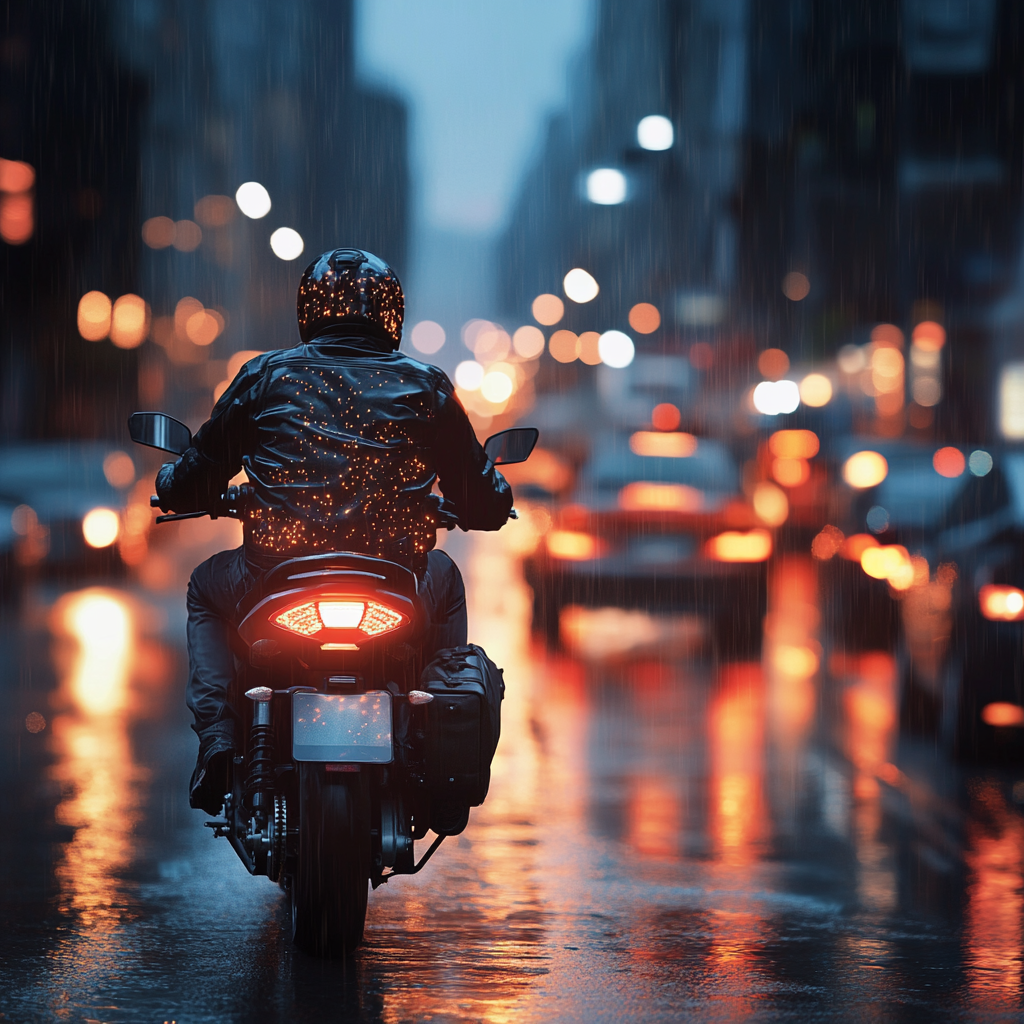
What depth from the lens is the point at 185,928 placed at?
18.2 feet

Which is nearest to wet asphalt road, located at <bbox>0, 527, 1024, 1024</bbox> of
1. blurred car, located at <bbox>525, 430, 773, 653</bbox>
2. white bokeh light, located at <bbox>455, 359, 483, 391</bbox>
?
blurred car, located at <bbox>525, 430, 773, 653</bbox>

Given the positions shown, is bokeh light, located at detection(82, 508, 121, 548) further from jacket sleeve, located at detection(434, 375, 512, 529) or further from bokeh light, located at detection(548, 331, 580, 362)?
bokeh light, located at detection(548, 331, 580, 362)

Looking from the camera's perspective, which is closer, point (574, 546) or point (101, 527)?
point (574, 546)

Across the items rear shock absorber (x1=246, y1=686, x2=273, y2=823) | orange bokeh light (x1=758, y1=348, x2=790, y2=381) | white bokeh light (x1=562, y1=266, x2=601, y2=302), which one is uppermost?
orange bokeh light (x1=758, y1=348, x2=790, y2=381)

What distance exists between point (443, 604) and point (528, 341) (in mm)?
127875

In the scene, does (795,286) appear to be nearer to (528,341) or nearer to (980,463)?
(980,463)

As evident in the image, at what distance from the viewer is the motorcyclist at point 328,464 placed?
527cm

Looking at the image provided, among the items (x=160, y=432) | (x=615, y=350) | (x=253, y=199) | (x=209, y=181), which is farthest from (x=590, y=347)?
(x=160, y=432)

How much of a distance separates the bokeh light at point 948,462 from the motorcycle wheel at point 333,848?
→ 10.9m

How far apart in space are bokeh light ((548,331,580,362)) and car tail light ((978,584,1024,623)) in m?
70.5

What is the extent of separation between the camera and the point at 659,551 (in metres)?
13.8

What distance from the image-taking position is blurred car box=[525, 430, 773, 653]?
543 inches

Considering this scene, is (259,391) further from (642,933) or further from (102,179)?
(102,179)

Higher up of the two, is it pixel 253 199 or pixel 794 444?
pixel 794 444
